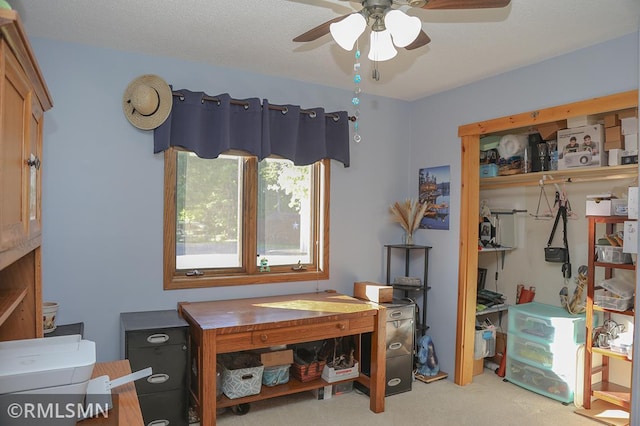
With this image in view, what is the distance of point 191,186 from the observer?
3254 millimetres

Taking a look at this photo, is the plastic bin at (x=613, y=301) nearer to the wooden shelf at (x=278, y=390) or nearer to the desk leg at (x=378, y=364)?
the desk leg at (x=378, y=364)

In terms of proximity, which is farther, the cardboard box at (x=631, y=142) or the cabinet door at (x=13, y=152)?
the cardboard box at (x=631, y=142)

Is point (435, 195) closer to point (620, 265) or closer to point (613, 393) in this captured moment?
point (620, 265)

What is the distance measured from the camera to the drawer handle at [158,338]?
8.46 feet

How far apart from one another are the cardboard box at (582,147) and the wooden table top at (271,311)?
1968mm

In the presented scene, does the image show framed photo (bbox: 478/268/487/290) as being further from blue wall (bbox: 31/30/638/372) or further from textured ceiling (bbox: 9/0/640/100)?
textured ceiling (bbox: 9/0/640/100)

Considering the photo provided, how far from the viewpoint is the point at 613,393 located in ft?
10.4

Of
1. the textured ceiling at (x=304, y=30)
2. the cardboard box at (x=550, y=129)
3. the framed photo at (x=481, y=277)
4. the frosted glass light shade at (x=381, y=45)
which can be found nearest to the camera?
the frosted glass light shade at (x=381, y=45)

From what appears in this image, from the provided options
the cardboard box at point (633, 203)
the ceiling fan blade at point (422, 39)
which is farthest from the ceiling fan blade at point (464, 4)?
the cardboard box at point (633, 203)

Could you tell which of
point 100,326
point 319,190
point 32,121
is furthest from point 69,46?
point 319,190

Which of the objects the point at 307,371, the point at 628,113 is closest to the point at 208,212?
the point at 307,371

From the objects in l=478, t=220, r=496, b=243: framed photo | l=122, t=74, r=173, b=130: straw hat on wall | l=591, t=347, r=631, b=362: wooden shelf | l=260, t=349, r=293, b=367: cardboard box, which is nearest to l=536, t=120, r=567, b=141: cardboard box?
l=478, t=220, r=496, b=243: framed photo

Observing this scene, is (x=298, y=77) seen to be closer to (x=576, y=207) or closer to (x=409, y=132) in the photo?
(x=409, y=132)

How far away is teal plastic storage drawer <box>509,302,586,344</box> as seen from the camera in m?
3.35
